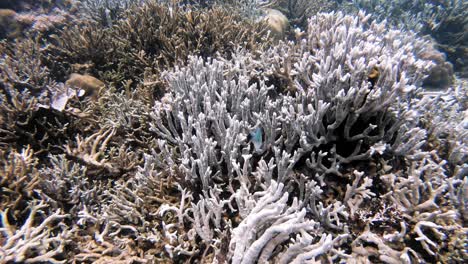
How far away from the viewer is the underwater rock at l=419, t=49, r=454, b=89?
633 centimetres

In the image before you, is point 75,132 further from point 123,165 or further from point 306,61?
point 306,61

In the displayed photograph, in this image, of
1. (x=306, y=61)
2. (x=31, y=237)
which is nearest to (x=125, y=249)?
(x=31, y=237)

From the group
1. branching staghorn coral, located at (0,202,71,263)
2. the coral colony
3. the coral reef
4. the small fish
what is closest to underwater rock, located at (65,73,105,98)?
the coral colony

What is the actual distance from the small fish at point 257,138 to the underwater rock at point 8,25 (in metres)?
7.14

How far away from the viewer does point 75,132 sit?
343 centimetres

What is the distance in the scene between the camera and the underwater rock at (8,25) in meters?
6.30

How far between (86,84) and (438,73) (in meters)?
7.66

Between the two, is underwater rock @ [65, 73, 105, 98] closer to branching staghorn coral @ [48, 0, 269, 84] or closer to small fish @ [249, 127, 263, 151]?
branching staghorn coral @ [48, 0, 269, 84]

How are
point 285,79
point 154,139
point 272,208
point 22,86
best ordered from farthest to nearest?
point 22,86 < point 285,79 < point 154,139 < point 272,208

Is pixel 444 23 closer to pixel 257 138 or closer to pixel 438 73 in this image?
pixel 438 73

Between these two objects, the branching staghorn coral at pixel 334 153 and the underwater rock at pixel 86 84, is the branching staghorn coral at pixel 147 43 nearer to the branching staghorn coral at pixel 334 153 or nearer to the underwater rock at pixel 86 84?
the underwater rock at pixel 86 84

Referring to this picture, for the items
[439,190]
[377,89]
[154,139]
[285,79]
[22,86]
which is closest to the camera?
[439,190]

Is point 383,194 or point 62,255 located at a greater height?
point 383,194

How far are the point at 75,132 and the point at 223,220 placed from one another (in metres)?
2.50
